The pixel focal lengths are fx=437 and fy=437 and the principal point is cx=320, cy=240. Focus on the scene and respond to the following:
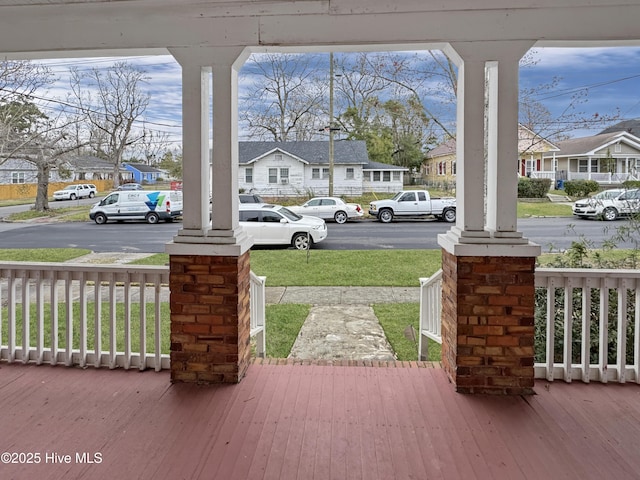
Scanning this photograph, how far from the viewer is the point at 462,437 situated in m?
2.27

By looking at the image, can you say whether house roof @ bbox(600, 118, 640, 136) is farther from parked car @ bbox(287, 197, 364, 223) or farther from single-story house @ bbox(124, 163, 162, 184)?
single-story house @ bbox(124, 163, 162, 184)

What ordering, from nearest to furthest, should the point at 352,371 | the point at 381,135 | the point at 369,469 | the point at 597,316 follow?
1. the point at 369,469
2. the point at 352,371
3. the point at 597,316
4. the point at 381,135

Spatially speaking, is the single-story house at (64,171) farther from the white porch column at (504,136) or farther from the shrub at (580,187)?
the shrub at (580,187)

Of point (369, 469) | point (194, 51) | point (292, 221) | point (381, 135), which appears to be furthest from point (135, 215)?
point (369, 469)

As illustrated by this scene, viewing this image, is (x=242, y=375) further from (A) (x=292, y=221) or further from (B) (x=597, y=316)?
(B) (x=597, y=316)

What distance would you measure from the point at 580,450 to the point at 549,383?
0.80 metres

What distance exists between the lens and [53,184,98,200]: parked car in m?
4.17

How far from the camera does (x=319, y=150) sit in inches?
156

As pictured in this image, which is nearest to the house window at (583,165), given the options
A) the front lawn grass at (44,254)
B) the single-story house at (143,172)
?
the single-story house at (143,172)

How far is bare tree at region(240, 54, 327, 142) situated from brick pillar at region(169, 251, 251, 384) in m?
1.66

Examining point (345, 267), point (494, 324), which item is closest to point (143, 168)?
point (345, 267)

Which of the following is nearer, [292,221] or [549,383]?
[549,383]

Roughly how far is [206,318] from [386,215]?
2.08 metres

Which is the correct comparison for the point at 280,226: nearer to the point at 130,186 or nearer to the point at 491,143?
the point at 130,186
